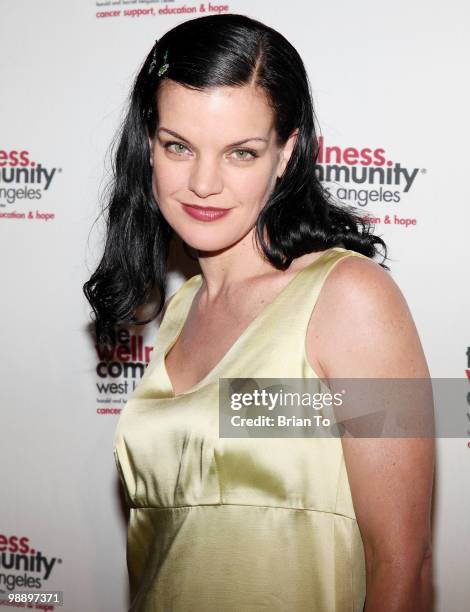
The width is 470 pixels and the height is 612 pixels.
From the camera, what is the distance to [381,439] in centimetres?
95

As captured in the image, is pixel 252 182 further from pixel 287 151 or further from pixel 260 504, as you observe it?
pixel 260 504

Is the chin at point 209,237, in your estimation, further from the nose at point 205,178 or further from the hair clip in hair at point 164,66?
the hair clip in hair at point 164,66

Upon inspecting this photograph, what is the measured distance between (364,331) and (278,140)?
1.23 ft

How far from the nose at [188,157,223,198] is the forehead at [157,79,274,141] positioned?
0.14ft

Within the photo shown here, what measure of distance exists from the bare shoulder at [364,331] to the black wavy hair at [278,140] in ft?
0.59

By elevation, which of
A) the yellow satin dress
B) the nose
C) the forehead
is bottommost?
the yellow satin dress

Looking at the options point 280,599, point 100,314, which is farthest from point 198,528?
point 100,314

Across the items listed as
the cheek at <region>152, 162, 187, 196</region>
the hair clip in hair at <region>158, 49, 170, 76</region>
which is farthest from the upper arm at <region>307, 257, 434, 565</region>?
the hair clip in hair at <region>158, 49, 170, 76</region>

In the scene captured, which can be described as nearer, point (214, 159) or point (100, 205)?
point (214, 159)

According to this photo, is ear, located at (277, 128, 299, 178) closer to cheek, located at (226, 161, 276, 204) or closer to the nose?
cheek, located at (226, 161, 276, 204)

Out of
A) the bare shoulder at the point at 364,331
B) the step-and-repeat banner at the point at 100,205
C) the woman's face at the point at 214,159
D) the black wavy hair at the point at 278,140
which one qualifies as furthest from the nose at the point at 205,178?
the step-and-repeat banner at the point at 100,205

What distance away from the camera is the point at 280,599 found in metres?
1.06

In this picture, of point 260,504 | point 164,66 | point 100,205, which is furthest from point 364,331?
point 100,205

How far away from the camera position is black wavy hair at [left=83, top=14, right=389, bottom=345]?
108 centimetres
